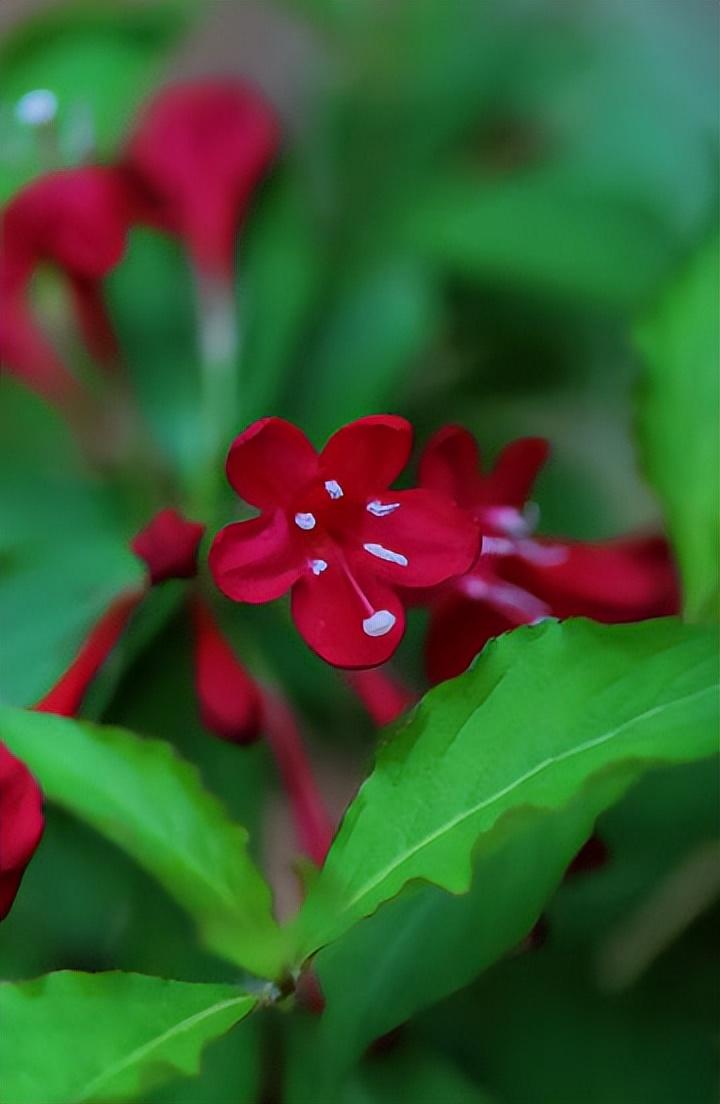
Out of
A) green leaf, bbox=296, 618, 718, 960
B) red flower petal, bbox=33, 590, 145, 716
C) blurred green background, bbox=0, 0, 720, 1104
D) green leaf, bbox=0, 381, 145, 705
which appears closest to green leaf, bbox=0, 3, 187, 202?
blurred green background, bbox=0, 0, 720, 1104

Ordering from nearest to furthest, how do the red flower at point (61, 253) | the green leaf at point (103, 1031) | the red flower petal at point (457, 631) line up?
the green leaf at point (103, 1031) → the red flower petal at point (457, 631) → the red flower at point (61, 253)

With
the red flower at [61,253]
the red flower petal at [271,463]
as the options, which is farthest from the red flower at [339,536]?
the red flower at [61,253]

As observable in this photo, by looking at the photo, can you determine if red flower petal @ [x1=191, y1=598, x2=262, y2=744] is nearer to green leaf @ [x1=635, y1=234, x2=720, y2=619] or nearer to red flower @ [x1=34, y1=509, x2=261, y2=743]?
red flower @ [x1=34, y1=509, x2=261, y2=743]

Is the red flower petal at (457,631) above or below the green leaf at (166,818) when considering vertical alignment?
below

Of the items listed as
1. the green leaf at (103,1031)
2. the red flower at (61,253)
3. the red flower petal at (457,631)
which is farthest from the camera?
the red flower at (61,253)

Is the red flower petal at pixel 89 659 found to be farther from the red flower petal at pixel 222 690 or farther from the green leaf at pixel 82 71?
the green leaf at pixel 82 71

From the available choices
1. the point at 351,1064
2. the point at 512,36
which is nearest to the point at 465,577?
the point at 351,1064

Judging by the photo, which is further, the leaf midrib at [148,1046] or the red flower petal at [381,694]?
the red flower petal at [381,694]

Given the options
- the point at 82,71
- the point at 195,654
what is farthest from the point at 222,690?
the point at 82,71
